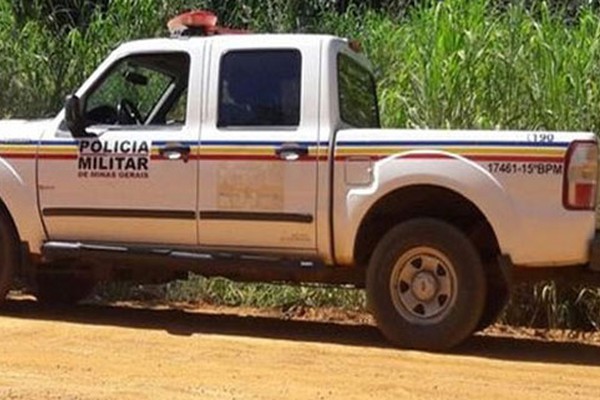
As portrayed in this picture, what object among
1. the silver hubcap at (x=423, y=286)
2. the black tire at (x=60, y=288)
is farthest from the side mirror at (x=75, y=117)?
the silver hubcap at (x=423, y=286)

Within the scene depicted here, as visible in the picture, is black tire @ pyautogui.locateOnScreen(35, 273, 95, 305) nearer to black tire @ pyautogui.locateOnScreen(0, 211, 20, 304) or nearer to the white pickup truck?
the white pickup truck

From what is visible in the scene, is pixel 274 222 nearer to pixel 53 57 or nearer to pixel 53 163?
pixel 53 163

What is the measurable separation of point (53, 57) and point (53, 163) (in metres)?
4.57

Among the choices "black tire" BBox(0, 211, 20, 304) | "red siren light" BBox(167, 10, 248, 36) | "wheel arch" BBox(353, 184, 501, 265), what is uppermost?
"red siren light" BBox(167, 10, 248, 36)

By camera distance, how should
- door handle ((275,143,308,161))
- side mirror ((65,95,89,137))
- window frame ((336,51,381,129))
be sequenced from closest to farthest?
door handle ((275,143,308,161)) → window frame ((336,51,381,129)) → side mirror ((65,95,89,137))

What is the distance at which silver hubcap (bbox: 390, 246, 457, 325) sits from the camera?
795cm

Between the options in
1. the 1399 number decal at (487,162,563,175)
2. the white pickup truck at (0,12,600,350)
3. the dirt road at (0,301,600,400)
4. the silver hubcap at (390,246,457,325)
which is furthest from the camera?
the silver hubcap at (390,246,457,325)

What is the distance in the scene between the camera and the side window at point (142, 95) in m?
8.89

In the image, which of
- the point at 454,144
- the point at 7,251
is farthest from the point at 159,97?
the point at 454,144

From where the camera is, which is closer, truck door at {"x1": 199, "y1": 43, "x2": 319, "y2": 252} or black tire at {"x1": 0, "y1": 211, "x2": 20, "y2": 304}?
truck door at {"x1": 199, "y1": 43, "x2": 319, "y2": 252}

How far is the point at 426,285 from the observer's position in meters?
8.00

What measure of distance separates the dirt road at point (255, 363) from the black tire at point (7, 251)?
0.32 metres

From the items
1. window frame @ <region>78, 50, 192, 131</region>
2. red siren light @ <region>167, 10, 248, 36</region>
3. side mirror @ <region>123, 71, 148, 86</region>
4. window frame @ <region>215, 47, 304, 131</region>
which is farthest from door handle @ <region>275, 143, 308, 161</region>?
side mirror @ <region>123, 71, 148, 86</region>

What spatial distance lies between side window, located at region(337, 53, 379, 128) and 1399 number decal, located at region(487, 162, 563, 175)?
1268 millimetres
